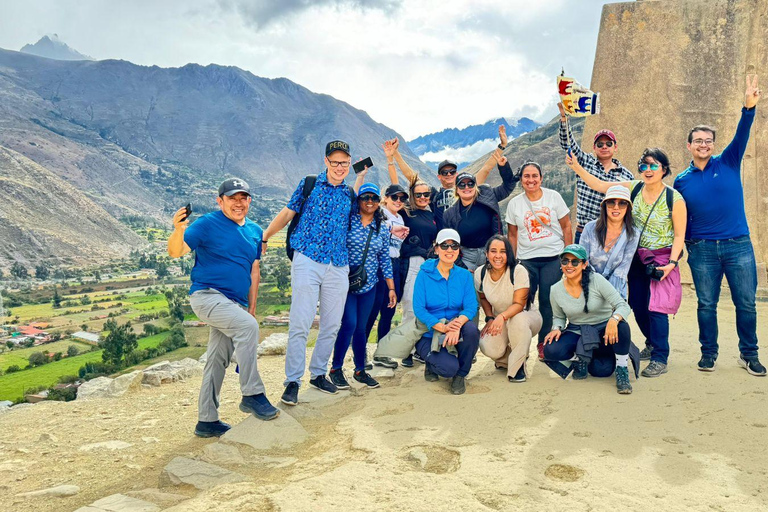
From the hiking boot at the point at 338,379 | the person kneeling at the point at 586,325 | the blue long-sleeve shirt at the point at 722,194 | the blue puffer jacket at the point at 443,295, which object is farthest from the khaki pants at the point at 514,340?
the blue long-sleeve shirt at the point at 722,194

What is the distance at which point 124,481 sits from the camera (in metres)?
4.59

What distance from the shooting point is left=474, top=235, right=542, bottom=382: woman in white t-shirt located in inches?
230

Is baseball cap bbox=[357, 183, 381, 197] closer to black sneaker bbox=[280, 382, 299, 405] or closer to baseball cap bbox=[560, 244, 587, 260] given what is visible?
baseball cap bbox=[560, 244, 587, 260]

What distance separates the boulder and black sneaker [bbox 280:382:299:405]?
48.7 inches

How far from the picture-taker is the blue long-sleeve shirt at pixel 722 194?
5.38 meters

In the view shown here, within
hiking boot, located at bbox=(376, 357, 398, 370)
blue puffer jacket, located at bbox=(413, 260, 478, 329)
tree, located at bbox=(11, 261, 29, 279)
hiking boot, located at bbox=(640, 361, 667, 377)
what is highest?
blue puffer jacket, located at bbox=(413, 260, 478, 329)

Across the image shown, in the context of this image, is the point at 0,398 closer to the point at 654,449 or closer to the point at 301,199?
the point at 301,199

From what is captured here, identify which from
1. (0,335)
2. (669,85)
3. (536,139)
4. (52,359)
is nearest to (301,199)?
(669,85)

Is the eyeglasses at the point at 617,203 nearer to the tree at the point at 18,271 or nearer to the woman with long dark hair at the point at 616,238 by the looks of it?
the woman with long dark hair at the point at 616,238

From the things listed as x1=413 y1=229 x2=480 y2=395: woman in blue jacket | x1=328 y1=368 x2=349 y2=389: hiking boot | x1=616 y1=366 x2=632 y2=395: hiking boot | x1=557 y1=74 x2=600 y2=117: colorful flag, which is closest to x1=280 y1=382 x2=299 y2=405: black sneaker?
x1=328 y1=368 x2=349 y2=389: hiking boot

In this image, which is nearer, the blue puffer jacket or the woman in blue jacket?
the woman in blue jacket

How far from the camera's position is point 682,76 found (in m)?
10.4

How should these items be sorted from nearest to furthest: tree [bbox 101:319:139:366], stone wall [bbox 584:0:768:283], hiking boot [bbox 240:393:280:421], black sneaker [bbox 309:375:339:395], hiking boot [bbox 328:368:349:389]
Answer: hiking boot [bbox 240:393:280:421] < black sneaker [bbox 309:375:339:395] < hiking boot [bbox 328:368:349:389] < stone wall [bbox 584:0:768:283] < tree [bbox 101:319:139:366]

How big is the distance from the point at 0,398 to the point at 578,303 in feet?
132
